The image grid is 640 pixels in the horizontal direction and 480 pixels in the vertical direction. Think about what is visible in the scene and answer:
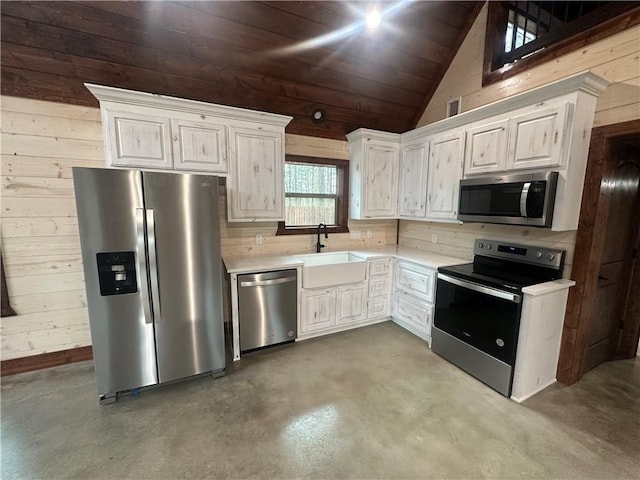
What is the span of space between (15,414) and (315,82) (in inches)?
157

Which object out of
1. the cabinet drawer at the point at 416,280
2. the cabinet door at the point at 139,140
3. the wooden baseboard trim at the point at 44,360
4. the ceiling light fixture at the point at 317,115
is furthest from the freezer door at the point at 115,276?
the cabinet drawer at the point at 416,280

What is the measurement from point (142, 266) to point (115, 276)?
7.9 inches

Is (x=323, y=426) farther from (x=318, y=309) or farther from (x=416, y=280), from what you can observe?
(x=416, y=280)

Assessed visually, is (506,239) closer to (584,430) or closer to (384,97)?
(584,430)

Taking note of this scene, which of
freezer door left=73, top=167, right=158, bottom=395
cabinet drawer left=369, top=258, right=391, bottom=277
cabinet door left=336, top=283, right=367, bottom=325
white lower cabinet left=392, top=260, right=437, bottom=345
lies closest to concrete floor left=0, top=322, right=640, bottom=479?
freezer door left=73, top=167, right=158, bottom=395

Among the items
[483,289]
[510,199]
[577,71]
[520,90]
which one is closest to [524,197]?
[510,199]

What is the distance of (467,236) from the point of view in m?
3.29

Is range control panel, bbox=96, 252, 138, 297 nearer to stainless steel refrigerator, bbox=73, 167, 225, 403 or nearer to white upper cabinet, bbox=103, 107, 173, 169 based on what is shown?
stainless steel refrigerator, bbox=73, 167, 225, 403

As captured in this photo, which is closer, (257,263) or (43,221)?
(43,221)

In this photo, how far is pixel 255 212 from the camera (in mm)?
3045

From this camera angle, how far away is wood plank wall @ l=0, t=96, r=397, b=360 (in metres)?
2.40

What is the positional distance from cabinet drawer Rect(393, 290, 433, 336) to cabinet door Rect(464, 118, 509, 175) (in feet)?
5.06

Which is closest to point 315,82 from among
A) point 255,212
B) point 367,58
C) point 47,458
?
point 367,58

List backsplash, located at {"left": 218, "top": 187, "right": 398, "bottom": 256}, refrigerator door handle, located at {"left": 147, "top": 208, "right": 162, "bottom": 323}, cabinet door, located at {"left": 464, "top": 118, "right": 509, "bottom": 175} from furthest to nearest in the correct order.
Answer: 1. backsplash, located at {"left": 218, "top": 187, "right": 398, "bottom": 256}
2. cabinet door, located at {"left": 464, "top": 118, "right": 509, "bottom": 175}
3. refrigerator door handle, located at {"left": 147, "top": 208, "right": 162, "bottom": 323}
